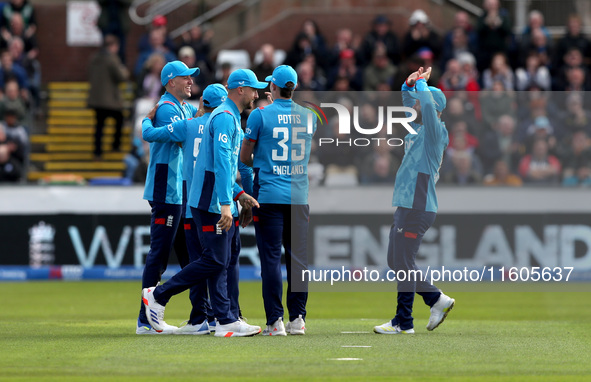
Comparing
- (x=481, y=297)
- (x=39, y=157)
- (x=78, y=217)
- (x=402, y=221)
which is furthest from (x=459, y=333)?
(x=39, y=157)

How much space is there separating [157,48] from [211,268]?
15.2 m

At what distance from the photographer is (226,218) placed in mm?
10617

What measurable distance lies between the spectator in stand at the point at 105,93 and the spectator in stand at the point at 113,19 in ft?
6.42

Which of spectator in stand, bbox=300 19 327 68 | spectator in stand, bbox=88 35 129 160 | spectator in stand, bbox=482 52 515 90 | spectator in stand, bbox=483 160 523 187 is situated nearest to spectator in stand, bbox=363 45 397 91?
spectator in stand, bbox=300 19 327 68

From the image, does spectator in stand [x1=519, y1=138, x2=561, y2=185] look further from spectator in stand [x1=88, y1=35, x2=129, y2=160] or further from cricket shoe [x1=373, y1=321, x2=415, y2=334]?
spectator in stand [x1=88, y1=35, x2=129, y2=160]

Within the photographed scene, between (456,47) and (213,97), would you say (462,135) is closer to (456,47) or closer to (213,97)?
(456,47)

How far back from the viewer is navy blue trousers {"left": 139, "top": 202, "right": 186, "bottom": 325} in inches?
462

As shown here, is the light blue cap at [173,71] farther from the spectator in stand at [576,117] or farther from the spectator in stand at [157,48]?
the spectator in stand at [157,48]

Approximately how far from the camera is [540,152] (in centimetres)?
2006

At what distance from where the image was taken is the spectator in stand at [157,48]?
2523 cm

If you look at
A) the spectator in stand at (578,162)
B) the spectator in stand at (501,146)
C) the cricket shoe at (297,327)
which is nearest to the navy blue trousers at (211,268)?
the cricket shoe at (297,327)

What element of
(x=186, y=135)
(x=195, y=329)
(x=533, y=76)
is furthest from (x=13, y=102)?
(x=195, y=329)

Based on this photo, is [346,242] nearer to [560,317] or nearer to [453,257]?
[453,257]

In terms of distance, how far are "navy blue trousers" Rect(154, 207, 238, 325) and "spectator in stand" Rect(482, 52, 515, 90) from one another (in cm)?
1300
